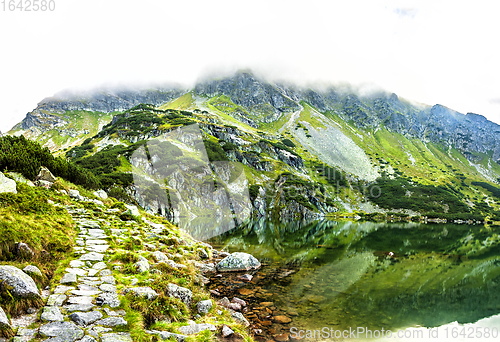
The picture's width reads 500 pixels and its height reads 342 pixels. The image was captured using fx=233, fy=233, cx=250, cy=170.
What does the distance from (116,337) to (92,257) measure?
23.3 feet

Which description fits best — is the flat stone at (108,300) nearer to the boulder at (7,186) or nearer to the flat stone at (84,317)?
the flat stone at (84,317)

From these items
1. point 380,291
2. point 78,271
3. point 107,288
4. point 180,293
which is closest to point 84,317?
point 107,288

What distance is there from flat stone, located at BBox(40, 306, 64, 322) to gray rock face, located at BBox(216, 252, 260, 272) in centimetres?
1682

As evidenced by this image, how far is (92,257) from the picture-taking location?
38.9 ft

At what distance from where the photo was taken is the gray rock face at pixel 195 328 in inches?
324

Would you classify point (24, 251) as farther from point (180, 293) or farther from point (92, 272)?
point (180, 293)

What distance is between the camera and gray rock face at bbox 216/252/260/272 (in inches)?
885

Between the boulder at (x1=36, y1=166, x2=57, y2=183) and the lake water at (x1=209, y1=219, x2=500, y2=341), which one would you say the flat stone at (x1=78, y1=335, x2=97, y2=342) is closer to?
the lake water at (x1=209, y1=219, x2=500, y2=341)

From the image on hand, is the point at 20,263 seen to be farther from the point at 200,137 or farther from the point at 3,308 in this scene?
the point at 200,137

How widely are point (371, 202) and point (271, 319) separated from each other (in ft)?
678

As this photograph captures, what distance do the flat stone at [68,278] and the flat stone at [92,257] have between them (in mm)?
2299

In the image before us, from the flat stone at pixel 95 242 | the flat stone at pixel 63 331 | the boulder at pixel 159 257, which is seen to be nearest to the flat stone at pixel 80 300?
the flat stone at pixel 63 331

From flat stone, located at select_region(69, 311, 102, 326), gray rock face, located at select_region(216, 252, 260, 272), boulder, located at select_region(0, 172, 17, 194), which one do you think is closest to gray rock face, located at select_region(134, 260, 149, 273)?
flat stone, located at select_region(69, 311, 102, 326)

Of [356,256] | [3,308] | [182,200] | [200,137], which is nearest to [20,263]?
[3,308]
